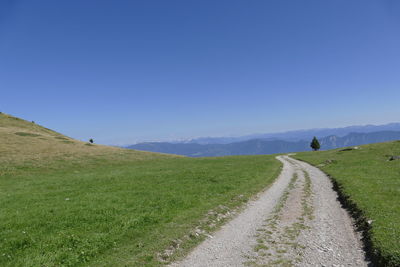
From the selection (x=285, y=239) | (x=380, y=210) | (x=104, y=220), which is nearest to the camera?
A: (x=285, y=239)

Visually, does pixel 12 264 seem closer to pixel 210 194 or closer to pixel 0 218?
pixel 0 218

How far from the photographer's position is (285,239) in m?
11.0

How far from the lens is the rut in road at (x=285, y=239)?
9.04 m

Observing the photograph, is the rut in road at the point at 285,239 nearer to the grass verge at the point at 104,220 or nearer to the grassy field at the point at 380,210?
the grassy field at the point at 380,210

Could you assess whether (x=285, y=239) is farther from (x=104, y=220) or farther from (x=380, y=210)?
(x=104, y=220)

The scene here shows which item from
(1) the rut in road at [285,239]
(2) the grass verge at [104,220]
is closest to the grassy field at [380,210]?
(1) the rut in road at [285,239]

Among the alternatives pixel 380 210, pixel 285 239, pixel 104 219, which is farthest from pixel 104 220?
pixel 380 210

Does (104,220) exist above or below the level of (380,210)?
below

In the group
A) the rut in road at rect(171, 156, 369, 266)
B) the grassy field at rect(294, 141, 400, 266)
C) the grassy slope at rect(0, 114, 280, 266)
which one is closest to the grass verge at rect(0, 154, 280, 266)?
the grassy slope at rect(0, 114, 280, 266)

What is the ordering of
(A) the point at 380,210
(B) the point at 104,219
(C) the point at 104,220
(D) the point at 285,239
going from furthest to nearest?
(B) the point at 104,219 → (C) the point at 104,220 → (A) the point at 380,210 → (D) the point at 285,239

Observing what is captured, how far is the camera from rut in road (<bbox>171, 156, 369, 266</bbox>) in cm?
904

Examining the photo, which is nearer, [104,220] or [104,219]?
[104,220]

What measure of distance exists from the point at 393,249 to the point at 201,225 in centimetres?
886

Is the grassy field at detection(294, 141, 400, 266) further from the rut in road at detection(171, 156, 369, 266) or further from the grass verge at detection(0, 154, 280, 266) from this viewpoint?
the grass verge at detection(0, 154, 280, 266)
